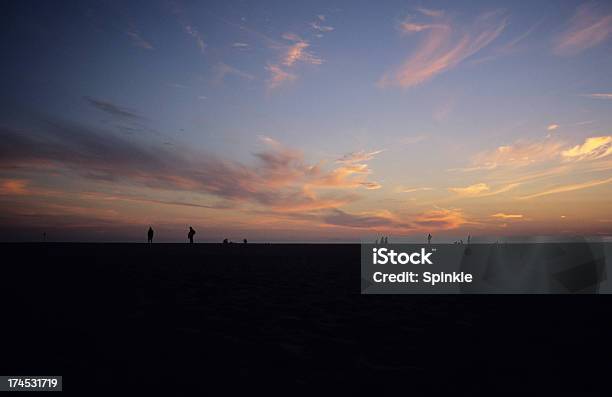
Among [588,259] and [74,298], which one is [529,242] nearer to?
[588,259]

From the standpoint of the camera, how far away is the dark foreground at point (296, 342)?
26.6ft

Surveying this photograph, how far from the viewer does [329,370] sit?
342 inches

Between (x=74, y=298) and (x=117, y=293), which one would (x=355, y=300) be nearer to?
(x=117, y=293)

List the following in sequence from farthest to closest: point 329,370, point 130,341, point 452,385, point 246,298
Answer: point 246,298, point 130,341, point 329,370, point 452,385

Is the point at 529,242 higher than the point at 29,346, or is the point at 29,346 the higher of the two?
the point at 529,242

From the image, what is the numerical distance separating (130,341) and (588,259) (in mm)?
25636

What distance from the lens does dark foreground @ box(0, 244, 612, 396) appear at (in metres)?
8.12

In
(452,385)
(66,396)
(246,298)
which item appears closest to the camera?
(66,396)

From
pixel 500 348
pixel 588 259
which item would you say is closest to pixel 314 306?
pixel 500 348

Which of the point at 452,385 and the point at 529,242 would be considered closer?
the point at 452,385

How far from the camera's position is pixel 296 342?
35.5ft

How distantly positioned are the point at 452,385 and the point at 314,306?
8.76m

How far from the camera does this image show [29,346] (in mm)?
9930

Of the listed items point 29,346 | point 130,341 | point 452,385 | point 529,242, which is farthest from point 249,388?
point 529,242
